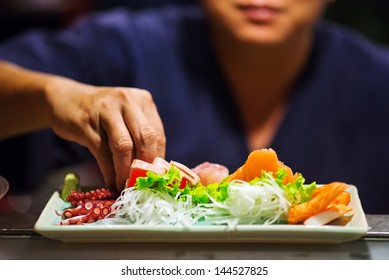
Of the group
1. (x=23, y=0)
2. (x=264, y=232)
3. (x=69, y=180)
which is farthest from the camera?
(x=23, y=0)

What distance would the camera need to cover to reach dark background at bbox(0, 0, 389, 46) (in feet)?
9.74

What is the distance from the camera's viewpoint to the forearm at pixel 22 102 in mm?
A: 1413

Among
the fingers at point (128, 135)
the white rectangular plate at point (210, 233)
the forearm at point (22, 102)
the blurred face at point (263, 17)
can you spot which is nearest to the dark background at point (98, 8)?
the blurred face at point (263, 17)

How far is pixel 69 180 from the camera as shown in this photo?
1.08 meters

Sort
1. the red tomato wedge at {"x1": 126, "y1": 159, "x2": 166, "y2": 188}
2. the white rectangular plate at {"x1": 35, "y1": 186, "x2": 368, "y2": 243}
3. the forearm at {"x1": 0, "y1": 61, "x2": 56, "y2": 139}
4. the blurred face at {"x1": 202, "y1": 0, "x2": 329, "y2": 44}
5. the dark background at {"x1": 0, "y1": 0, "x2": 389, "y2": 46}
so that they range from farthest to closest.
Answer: the dark background at {"x1": 0, "y1": 0, "x2": 389, "y2": 46}, the blurred face at {"x1": 202, "y1": 0, "x2": 329, "y2": 44}, the forearm at {"x1": 0, "y1": 61, "x2": 56, "y2": 139}, the red tomato wedge at {"x1": 126, "y1": 159, "x2": 166, "y2": 188}, the white rectangular plate at {"x1": 35, "y1": 186, "x2": 368, "y2": 243}

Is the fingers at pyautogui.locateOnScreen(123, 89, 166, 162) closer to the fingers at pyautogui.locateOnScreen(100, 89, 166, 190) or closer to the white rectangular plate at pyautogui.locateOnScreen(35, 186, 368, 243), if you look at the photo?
the fingers at pyautogui.locateOnScreen(100, 89, 166, 190)

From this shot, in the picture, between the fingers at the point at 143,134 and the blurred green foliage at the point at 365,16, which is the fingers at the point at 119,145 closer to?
the fingers at the point at 143,134

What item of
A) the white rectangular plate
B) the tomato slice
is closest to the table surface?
the white rectangular plate

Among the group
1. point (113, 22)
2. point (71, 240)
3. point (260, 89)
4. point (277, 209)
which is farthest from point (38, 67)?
point (277, 209)

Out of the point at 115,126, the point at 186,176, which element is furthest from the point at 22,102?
the point at 186,176

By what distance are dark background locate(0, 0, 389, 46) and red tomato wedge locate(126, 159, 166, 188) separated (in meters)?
2.08

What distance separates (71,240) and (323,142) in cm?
132
